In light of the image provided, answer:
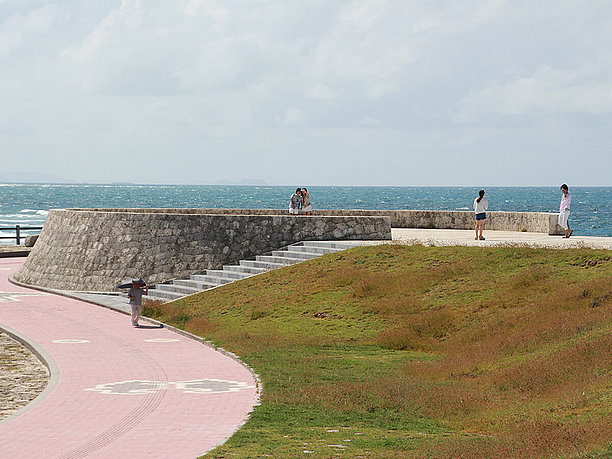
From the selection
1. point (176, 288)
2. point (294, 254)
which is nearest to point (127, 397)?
point (176, 288)

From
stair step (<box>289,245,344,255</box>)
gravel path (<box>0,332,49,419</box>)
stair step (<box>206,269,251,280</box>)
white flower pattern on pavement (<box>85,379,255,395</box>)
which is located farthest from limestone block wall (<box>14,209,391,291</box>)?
white flower pattern on pavement (<box>85,379,255,395</box>)

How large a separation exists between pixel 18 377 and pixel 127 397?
3.29m

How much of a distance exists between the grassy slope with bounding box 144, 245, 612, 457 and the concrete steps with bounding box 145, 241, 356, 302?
1236mm

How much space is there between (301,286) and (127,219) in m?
8.41

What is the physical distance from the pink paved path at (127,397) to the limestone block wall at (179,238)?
19.9 ft

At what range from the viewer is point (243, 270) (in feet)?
90.4

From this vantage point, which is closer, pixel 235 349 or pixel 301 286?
pixel 235 349

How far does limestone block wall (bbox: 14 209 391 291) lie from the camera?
92.8 ft

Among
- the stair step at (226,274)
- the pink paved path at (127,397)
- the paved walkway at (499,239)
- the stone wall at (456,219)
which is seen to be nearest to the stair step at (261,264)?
the stair step at (226,274)

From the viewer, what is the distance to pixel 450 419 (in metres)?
11.9

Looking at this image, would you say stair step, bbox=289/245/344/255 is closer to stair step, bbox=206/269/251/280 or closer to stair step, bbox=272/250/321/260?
Answer: stair step, bbox=272/250/321/260

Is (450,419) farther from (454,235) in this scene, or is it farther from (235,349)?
(454,235)

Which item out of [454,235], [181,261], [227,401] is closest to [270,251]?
[181,261]

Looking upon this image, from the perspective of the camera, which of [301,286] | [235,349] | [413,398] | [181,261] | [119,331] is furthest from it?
[181,261]
